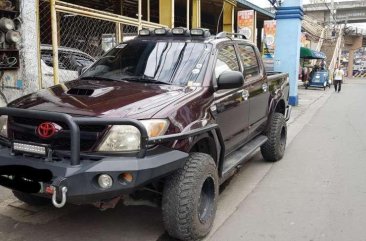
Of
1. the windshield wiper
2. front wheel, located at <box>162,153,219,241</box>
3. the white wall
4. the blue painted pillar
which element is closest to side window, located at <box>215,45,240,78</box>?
the windshield wiper

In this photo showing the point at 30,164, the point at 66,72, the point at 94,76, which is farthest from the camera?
the point at 66,72

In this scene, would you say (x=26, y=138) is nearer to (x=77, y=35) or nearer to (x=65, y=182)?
(x=65, y=182)

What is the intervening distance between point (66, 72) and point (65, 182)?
17.6 feet

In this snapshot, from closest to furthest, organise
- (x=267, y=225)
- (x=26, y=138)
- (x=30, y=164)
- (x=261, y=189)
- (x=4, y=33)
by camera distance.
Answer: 1. (x=30, y=164)
2. (x=26, y=138)
3. (x=267, y=225)
4. (x=261, y=189)
5. (x=4, y=33)

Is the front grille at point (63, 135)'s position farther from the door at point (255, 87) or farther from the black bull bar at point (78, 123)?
the door at point (255, 87)

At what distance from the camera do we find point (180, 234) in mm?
3549

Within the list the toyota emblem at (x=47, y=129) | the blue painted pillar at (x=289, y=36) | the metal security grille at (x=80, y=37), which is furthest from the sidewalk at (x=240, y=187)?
the blue painted pillar at (x=289, y=36)

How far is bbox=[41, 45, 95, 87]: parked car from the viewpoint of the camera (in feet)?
25.2

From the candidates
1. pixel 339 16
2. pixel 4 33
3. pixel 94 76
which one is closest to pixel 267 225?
pixel 94 76

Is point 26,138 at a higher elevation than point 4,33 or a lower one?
lower

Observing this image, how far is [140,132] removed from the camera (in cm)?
313

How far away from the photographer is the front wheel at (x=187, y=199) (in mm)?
3453

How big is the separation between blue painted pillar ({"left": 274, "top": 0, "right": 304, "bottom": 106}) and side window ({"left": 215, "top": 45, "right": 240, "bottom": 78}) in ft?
31.7

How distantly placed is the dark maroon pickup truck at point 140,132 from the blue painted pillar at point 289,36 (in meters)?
9.84
